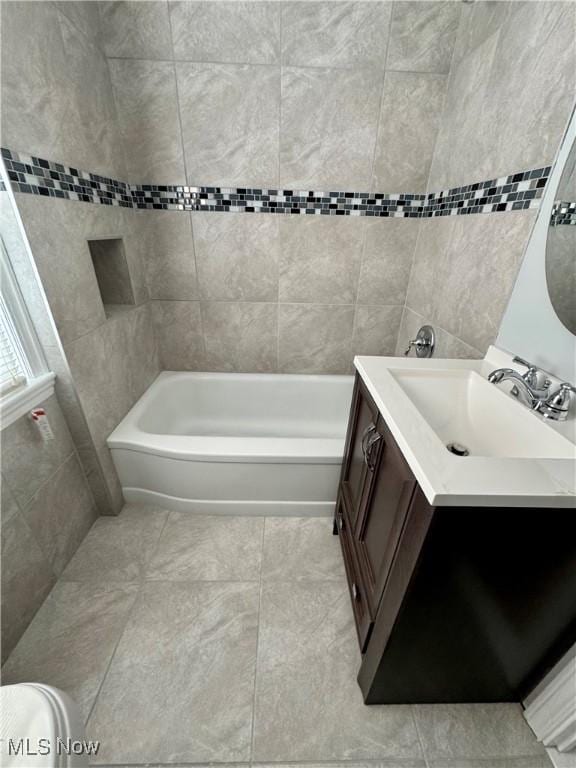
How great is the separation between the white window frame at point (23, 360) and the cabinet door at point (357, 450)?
3.81ft

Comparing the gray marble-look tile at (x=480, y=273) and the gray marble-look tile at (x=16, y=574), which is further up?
the gray marble-look tile at (x=480, y=273)

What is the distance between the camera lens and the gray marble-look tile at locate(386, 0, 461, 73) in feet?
4.42

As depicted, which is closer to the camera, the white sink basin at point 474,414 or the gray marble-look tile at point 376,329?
the white sink basin at point 474,414

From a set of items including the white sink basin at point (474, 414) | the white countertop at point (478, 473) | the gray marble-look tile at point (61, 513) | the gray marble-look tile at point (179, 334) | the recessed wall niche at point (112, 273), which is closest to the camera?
the white countertop at point (478, 473)

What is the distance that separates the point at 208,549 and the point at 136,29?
2345mm

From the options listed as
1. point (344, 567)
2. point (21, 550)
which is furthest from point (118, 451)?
point (344, 567)

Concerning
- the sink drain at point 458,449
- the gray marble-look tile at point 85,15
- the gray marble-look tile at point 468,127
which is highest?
the gray marble-look tile at point 85,15

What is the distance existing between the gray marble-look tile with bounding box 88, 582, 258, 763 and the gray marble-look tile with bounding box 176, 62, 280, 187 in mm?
1961

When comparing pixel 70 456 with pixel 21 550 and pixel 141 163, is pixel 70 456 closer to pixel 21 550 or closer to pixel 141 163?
pixel 21 550

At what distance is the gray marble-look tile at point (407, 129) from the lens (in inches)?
57.8

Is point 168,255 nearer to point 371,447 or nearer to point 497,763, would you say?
point 371,447

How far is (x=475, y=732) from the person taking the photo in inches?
36.2

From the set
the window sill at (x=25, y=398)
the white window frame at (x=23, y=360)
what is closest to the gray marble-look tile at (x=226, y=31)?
the white window frame at (x=23, y=360)

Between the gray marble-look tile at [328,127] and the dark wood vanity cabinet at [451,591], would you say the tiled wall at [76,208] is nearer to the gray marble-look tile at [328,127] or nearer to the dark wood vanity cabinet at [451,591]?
the gray marble-look tile at [328,127]
